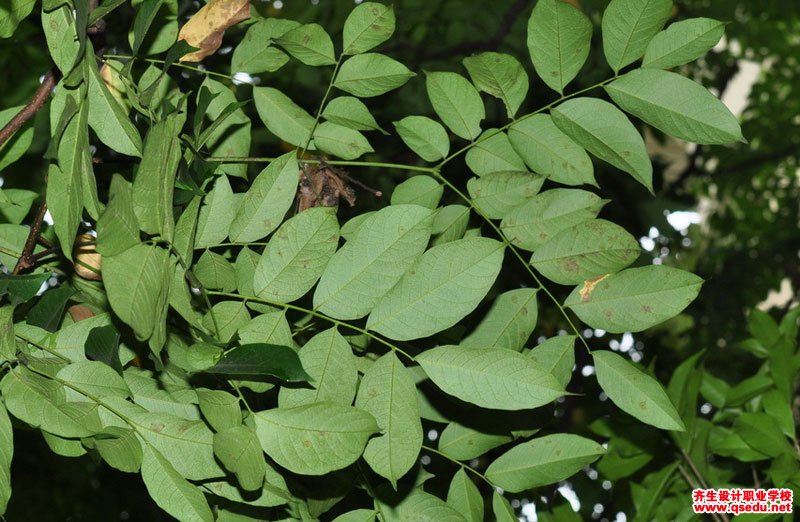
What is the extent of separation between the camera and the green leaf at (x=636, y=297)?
578 mm

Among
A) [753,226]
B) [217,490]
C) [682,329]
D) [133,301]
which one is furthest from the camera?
[753,226]

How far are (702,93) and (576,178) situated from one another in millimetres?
109

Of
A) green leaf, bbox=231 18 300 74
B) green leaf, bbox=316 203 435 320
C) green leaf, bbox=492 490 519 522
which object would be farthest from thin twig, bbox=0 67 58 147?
green leaf, bbox=492 490 519 522

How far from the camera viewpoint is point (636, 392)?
1.95ft

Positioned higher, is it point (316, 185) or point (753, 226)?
point (316, 185)

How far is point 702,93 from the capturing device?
1.88ft

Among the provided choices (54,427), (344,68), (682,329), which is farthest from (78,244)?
(682,329)

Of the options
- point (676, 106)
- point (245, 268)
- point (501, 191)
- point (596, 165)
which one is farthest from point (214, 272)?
point (596, 165)

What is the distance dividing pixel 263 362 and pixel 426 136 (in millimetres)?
297

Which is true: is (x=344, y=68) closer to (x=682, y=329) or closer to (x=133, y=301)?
(x=133, y=301)

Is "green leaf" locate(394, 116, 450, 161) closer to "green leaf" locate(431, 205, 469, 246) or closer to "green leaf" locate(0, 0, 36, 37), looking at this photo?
"green leaf" locate(431, 205, 469, 246)

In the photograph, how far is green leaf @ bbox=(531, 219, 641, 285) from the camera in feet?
2.00

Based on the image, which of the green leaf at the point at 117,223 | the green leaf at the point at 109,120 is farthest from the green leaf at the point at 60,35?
the green leaf at the point at 117,223

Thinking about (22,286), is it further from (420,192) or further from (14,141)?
(420,192)
